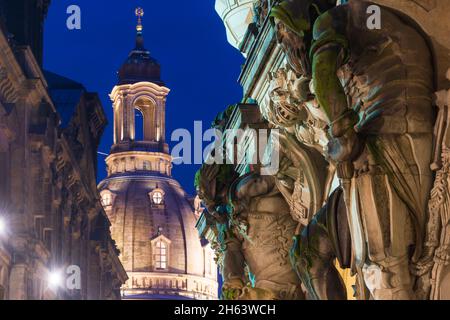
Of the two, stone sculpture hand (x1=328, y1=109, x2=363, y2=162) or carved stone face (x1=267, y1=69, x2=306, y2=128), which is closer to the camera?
stone sculpture hand (x1=328, y1=109, x2=363, y2=162)

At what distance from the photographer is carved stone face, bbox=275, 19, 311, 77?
645 inches

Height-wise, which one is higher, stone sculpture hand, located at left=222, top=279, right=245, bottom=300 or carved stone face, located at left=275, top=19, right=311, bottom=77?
carved stone face, located at left=275, top=19, right=311, bottom=77

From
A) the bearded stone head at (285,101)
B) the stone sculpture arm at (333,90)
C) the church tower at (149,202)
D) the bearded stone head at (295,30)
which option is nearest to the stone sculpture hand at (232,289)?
the bearded stone head at (285,101)

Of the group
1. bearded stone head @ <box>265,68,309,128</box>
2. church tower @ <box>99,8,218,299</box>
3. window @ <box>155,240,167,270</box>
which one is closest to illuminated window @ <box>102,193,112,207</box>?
church tower @ <box>99,8,218,299</box>

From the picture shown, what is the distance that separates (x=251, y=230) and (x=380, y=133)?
6.08 metres

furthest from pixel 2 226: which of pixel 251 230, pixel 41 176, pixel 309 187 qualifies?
pixel 309 187

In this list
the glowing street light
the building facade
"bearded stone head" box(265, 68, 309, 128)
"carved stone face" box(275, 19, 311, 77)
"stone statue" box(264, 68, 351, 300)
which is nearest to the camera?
"carved stone face" box(275, 19, 311, 77)

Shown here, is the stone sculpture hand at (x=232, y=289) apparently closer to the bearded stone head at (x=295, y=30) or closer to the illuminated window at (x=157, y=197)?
the bearded stone head at (x=295, y=30)

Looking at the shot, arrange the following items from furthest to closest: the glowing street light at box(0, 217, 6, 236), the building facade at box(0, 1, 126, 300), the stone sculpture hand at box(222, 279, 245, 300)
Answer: the building facade at box(0, 1, 126, 300) < the glowing street light at box(0, 217, 6, 236) < the stone sculpture hand at box(222, 279, 245, 300)

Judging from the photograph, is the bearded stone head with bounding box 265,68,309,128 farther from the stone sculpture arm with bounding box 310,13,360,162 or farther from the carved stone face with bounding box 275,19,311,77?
the stone sculpture arm with bounding box 310,13,360,162

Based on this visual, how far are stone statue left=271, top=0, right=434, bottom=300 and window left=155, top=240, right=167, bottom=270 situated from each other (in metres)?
166

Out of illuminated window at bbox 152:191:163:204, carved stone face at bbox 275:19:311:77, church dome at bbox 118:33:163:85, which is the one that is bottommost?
carved stone face at bbox 275:19:311:77

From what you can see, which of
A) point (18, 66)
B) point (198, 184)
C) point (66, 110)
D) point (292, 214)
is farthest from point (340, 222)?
point (66, 110)

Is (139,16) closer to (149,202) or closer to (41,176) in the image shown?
(149,202)
